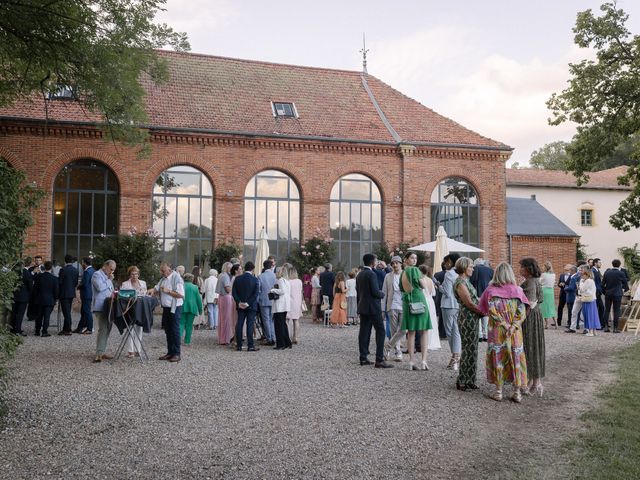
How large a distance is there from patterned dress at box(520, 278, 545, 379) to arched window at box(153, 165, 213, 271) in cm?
1502

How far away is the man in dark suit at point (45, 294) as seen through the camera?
1386cm

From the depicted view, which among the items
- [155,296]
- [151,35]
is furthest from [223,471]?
[151,35]

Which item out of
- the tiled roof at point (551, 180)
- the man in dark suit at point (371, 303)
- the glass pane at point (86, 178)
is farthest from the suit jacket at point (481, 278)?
the tiled roof at point (551, 180)

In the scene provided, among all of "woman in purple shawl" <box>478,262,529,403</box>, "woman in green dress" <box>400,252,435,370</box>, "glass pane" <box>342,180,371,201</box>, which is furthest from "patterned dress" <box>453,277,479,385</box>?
"glass pane" <box>342,180,371,201</box>

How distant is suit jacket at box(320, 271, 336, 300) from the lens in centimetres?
1775

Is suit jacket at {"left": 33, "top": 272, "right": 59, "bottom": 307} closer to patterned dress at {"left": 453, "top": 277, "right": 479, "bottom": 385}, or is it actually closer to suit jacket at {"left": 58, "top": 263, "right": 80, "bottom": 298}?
suit jacket at {"left": 58, "top": 263, "right": 80, "bottom": 298}

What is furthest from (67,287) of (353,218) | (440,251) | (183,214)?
(353,218)

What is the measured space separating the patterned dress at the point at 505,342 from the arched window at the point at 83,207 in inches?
636

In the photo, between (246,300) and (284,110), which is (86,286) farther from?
(284,110)

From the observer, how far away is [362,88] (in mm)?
26766

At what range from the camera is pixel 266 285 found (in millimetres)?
12461

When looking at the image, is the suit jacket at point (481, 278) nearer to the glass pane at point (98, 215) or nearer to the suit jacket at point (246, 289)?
the suit jacket at point (246, 289)

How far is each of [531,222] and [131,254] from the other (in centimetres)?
1686

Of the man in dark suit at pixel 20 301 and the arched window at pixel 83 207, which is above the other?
the arched window at pixel 83 207
